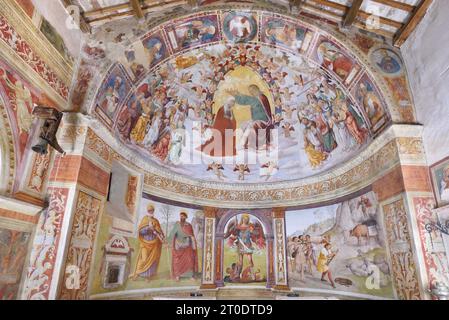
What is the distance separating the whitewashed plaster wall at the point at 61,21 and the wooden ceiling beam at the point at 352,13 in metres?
7.62

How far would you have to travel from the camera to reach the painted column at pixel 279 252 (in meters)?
11.3

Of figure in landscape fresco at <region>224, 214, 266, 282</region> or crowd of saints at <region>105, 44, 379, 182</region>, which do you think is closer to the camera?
crowd of saints at <region>105, 44, 379, 182</region>

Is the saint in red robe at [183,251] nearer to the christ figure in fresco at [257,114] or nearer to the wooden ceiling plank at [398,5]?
the christ figure in fresco at [257,114]

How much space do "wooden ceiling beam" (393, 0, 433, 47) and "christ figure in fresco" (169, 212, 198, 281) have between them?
9.61m

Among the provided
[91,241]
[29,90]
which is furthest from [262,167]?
[29,90]

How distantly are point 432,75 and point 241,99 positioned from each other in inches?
279

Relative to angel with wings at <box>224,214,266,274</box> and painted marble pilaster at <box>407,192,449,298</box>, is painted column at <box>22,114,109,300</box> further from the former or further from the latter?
painted marble pilaster at <box>407,192,449,298</box>

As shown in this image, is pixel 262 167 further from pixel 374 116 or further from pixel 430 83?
pixel 430 83

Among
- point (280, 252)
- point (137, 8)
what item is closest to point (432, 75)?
point (137, 8)

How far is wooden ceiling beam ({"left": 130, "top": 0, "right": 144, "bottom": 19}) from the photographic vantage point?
7.59m

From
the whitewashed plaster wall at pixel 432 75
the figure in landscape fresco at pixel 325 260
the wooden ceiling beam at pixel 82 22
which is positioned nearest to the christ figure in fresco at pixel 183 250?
the figure in landscape fresco at pixel 325 260

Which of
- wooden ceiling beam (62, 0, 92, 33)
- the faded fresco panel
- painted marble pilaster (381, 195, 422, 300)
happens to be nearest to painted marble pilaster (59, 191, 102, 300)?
wooden ceiling beam (62, 0, 92, 33)
